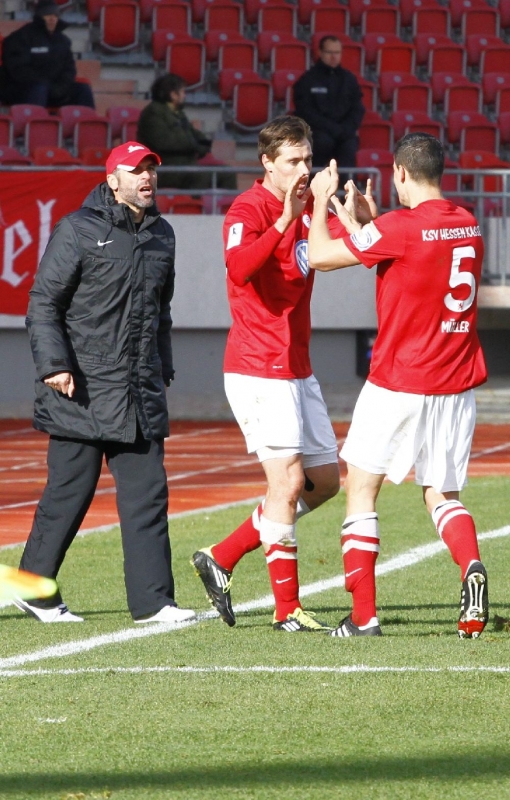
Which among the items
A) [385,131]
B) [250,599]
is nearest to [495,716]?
[250,599]

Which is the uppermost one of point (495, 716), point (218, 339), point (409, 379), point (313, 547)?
point (409, 379)

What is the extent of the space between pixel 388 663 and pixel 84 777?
5.70 feet

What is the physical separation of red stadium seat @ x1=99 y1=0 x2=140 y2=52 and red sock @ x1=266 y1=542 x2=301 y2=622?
17179mm

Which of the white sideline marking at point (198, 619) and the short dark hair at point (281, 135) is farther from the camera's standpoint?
the short dark hair at point (281, 135)

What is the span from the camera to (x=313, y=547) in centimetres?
916

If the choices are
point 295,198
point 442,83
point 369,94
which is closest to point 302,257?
point 295,198

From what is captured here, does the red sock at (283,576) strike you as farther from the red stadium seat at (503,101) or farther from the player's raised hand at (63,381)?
the red stadium seat at (503,101)

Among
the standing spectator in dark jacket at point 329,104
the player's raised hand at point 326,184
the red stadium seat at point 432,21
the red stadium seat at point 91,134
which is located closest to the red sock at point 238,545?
the player's raised hand at point 326,184

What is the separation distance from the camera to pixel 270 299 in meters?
6.25

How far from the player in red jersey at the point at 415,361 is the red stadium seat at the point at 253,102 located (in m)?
15.7

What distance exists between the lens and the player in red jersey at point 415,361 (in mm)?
5797

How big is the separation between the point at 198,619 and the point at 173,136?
36.9ft

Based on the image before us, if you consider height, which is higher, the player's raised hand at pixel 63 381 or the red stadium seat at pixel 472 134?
the player's raised hand at pixel 63 381

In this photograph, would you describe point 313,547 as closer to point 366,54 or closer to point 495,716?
point 495,716
